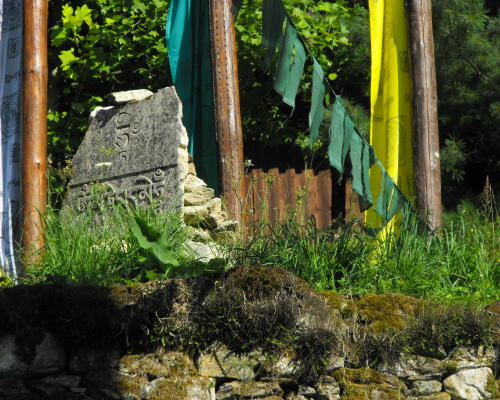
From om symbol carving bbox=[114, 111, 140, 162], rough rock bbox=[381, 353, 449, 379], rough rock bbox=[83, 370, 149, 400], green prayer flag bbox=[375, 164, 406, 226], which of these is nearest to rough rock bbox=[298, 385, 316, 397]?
rough rock bbox=[381, 353, 449, 379]

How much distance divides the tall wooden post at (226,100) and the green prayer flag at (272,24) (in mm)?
1534

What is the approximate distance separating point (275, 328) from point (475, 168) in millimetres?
6477

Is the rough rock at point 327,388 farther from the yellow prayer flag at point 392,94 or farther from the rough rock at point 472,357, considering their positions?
the yellow prayer flag at point 392,94

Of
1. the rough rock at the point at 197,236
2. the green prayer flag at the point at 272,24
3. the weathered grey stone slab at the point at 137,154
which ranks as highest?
the green prayer flag at the point at 272,24

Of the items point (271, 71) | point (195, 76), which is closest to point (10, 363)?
point (195, 76)

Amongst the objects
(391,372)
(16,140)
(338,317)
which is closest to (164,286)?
(338,317)

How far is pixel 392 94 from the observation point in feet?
21.7

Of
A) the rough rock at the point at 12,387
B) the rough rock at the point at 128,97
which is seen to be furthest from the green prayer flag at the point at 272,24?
the rough rock at the point at 12,387

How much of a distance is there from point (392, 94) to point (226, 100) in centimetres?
143

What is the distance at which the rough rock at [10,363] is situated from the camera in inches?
164

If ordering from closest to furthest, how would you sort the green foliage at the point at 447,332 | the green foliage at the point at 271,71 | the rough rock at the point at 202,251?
the green foliage at the point at 447,332 → the rough rock at the point at 202,251 → the green foliage at the point at 271,71

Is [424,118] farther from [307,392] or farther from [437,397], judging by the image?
[307,392]

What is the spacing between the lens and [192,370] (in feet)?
14.0

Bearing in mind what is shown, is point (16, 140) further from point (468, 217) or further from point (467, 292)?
point (468, 217)
